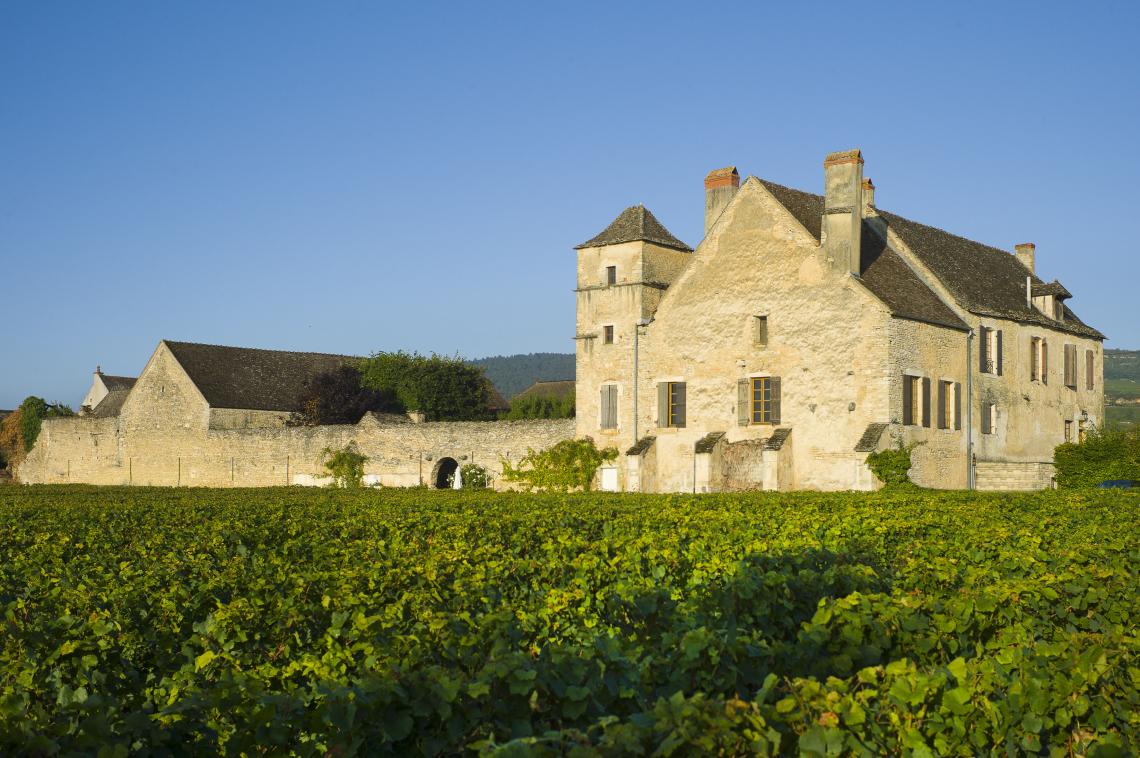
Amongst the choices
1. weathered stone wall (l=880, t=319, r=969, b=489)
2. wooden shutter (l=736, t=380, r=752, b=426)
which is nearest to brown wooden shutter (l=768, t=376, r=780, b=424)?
wooden shutter (l=736, t=380, r=752, b=426)

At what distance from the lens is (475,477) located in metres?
37.5

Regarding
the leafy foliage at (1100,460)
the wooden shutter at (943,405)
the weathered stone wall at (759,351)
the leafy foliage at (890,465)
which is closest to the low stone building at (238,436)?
the weathered stone wall at (759,351)

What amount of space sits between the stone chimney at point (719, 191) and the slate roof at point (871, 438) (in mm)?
8511

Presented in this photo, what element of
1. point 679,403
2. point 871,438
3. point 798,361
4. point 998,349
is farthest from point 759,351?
point 998,349

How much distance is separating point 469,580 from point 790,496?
51.6 ft

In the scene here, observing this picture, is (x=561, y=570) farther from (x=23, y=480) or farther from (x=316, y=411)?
(x=23, y=480)

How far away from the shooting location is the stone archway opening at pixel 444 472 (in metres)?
39.0

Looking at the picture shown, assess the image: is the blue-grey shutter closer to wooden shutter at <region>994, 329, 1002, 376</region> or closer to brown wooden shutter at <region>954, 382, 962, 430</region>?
brown wooden shutter at <region>954, 382, 962, 430</region>

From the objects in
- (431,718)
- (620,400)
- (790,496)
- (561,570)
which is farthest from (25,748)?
(620,400)

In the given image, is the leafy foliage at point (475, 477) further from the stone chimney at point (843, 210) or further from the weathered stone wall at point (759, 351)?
the stone chimney at point (843, 210)

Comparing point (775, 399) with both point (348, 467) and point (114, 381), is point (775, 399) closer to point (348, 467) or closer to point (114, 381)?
point (348, 467)

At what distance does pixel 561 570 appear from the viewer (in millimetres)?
10266

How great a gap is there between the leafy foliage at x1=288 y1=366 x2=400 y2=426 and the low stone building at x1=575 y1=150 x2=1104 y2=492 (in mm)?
17960

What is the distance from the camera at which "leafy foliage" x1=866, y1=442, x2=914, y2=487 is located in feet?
95.6
